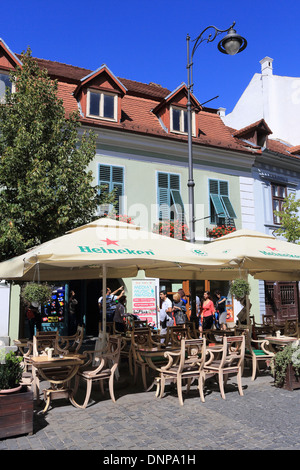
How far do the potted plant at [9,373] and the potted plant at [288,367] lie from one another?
4253 millimetres

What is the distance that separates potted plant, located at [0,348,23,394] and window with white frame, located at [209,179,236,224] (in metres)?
12.6

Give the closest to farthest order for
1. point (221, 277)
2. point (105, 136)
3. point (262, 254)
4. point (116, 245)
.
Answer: point (116, 245), point (262, 254), point (221, 277), point (105, 136)

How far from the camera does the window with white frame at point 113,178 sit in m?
14.6

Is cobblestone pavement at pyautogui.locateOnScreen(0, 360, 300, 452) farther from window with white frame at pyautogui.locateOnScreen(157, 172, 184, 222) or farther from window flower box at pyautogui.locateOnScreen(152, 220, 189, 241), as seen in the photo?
window with white frame at pyautogui.locateOnScreen(157, 172, 184, 222)

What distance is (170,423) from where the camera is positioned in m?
4.85

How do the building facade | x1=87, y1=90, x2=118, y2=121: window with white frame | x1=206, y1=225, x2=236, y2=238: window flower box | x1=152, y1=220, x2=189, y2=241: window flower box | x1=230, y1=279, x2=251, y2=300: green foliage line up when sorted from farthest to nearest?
1. x1=206, y1=225, x2=236, y2=238: window flower box
2. x1=87, y1=90, x2=118, y2=121: window with white frame
3. the building facade
4. x1=152, y1=220, x2=189, y2=241: window flower box
5. x1=230, y1=279, x2=251, y2=300: green foliage

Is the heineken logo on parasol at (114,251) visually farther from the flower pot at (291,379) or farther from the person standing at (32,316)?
the person standing at (32,316)

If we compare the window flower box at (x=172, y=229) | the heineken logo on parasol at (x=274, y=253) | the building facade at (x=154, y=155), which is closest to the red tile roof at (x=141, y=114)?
the building facade at (x=154, y=155)

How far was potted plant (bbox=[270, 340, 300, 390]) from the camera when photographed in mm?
6500

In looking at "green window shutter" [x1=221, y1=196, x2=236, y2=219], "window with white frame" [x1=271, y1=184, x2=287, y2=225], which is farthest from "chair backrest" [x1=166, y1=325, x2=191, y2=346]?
"window with white frame" [x1=271, y1=184, x2=287, y2=225]

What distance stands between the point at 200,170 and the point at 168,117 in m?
2.62

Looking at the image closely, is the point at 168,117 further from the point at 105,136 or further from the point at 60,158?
the point at 60,158

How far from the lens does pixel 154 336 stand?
361 inches
